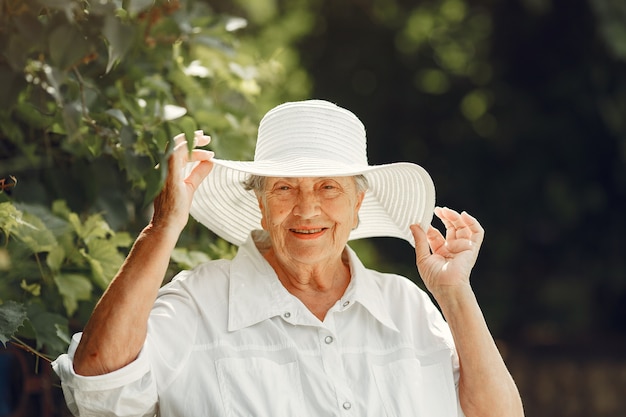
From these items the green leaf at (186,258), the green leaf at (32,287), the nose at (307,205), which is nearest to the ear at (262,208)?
the nose at (307,205)

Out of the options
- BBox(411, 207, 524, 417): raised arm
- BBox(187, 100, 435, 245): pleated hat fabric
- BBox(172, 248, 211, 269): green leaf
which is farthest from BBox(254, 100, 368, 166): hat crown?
BBox(172, 248, 211, 269): green leaf

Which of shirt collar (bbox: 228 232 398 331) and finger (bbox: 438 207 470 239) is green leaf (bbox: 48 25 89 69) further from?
finger (bbox: 438 207 470 239)

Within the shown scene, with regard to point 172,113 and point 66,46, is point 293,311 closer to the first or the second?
point 172,113

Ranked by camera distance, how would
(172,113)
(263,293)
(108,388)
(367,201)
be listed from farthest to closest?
(367,201) < (172,113) < (263,293) < (108,388)

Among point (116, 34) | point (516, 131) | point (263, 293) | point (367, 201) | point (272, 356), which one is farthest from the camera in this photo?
point (516, 131)

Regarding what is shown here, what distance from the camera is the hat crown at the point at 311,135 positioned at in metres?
2.86

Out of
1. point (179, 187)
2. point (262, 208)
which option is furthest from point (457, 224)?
point (179, 187)

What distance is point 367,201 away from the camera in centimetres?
317

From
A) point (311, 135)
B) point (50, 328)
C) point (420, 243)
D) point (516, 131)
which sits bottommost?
point (50, 328)

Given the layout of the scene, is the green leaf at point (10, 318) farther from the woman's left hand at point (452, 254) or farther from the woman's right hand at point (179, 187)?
the woman's left hand at point (452, 254)

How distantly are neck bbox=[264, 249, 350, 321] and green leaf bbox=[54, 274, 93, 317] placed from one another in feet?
1.71

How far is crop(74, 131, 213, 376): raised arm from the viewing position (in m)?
2.40

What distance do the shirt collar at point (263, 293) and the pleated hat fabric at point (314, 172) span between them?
5.9 inches

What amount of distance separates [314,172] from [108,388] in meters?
0.76
